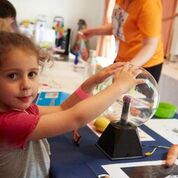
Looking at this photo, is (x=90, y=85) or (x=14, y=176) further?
(x=90, y=85)

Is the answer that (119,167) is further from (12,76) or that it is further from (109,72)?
(12,76)

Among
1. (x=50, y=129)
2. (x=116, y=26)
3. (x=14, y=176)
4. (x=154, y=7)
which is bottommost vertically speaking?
(x=14, y=176)

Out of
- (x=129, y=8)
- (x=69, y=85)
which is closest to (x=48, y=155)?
(x=69, y=85)

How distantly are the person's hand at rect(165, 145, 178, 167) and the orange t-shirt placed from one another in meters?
0.77

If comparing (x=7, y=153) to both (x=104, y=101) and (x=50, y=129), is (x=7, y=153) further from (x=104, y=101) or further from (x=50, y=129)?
(x=104, y=101)

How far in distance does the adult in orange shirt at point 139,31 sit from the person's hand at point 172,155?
63 cm

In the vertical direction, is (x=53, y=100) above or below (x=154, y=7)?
below

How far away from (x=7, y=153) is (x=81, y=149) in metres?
0.28

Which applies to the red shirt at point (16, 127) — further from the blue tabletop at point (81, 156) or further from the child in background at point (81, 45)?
the child in background at point (81, 45)

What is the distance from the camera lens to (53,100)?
149cm

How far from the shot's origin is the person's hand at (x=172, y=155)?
1.07 meters

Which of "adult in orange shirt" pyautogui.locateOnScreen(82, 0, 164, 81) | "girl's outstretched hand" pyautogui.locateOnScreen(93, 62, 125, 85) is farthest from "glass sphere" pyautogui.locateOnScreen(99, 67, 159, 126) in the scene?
"adult in orange shirt" pyautogui.locateOnScreen(82, 0, 164, 81)

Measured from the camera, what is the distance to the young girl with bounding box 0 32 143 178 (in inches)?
33.6

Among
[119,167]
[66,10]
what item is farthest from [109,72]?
[66,10]
